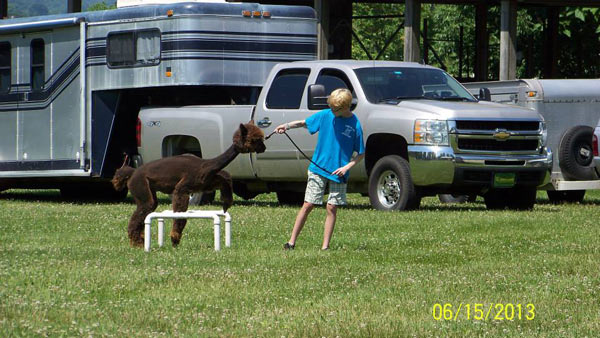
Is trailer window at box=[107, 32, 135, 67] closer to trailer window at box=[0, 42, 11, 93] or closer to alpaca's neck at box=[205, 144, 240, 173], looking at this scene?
trailer window at box=[0, 42, 11, 93]

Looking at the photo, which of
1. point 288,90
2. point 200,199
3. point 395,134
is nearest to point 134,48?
point 200,199

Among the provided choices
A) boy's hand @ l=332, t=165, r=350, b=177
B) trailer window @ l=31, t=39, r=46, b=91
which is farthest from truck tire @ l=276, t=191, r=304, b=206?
boy's hand @ l=332, t=165, r=350, b=177

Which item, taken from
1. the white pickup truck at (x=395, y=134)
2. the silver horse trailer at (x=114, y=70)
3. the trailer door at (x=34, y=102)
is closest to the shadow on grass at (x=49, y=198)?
the silver horse trailer at (x=114, y=70)

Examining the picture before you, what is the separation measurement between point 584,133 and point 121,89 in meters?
7.23

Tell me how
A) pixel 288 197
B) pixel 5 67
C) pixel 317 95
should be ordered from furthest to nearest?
pixel 5 67 → pixel 288 197 → pixel 317 95

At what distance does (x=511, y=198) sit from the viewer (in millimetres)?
17578

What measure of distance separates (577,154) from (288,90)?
4.60 m

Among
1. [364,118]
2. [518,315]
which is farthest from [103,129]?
[518,315]

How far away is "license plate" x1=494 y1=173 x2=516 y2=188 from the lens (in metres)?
16.4

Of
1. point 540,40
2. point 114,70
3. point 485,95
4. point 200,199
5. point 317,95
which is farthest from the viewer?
point 540,40

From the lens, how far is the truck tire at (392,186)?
53.8ft

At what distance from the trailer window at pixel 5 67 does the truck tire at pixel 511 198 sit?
8.32 meters

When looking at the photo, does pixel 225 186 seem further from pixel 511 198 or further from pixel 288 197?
pixel 288 197
